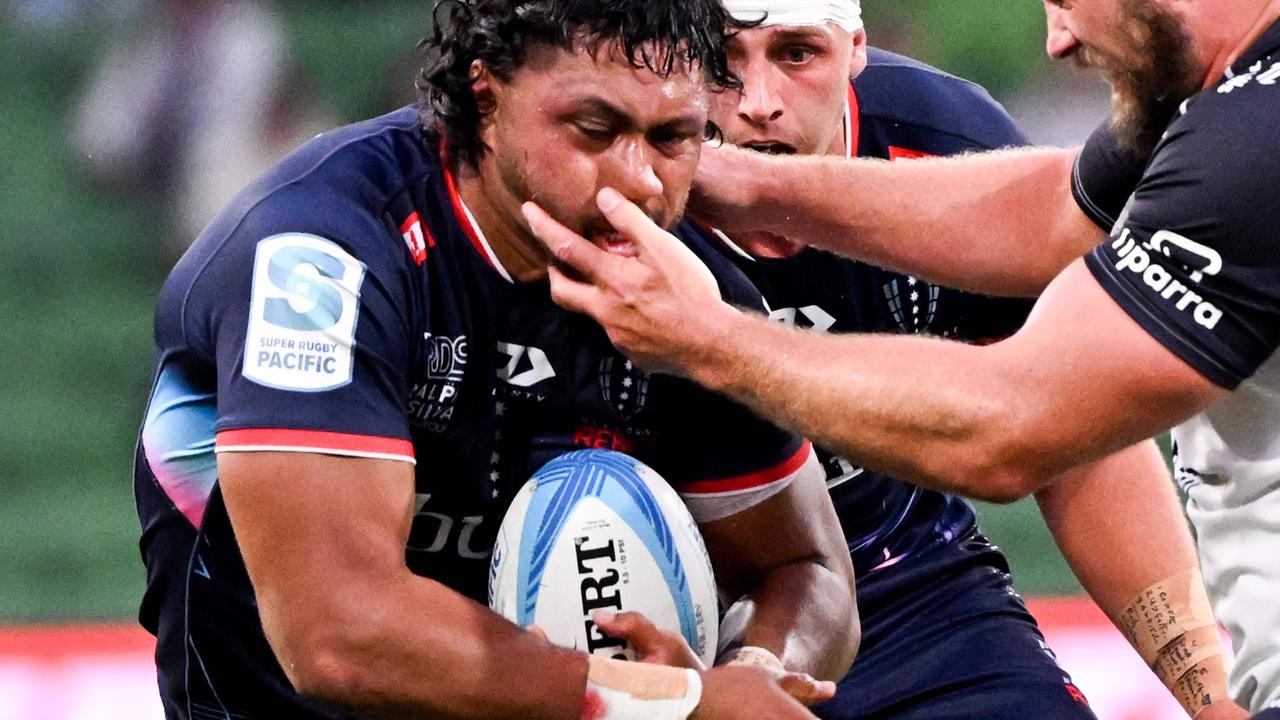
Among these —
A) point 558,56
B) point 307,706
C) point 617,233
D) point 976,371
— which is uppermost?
point 558,56

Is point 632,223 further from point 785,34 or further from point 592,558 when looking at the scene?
point 785,34

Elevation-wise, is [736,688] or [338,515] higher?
[338,515]

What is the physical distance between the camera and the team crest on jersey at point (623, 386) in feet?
11.2

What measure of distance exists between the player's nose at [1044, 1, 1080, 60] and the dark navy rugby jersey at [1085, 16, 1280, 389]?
0.36 metres

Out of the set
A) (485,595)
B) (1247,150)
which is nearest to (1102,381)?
(1247,150)

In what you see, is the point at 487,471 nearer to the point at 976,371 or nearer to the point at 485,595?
the point at 485,595

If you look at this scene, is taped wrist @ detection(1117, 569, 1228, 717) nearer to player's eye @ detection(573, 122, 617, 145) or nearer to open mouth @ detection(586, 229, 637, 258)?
open mouth @ detection(586, 229, 637, 258)

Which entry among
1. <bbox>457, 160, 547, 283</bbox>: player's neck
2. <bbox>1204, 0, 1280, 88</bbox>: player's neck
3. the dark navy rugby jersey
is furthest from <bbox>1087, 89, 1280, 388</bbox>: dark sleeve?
<bbox>457, 160, 547, 283</bbox>: player's neck

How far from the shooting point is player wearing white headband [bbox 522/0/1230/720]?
4.07m

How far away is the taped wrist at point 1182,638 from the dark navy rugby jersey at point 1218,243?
1.32 meters

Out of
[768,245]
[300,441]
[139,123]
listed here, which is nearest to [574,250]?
[300,441]

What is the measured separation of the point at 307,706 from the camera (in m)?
3.42

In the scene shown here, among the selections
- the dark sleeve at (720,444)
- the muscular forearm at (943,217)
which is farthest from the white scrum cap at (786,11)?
the dark sleeve at (720,444)

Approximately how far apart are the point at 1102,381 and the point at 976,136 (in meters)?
1.61
